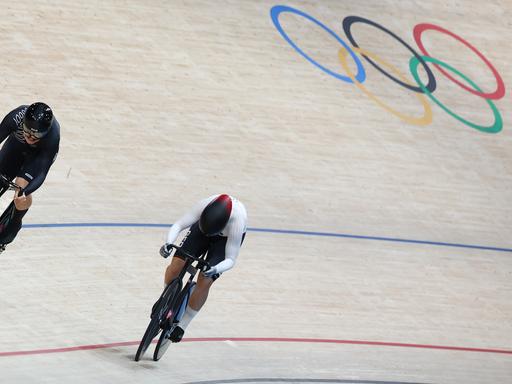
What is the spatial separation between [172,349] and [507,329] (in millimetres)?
3197

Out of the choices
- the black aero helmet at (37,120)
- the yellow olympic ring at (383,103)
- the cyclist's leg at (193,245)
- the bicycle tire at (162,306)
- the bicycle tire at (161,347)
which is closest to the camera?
the black aero helmet at (37,120)

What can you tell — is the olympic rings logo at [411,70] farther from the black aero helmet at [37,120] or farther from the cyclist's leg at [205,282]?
the black aero helmet at [37,120]

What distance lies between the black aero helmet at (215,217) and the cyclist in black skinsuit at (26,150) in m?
0.95

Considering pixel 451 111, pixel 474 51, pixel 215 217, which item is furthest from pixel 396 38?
pixel 215 217

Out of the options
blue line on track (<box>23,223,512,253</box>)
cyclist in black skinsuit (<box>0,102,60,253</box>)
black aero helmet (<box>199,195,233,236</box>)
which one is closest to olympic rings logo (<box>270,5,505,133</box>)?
blue line on track (<box>23,223,512,253</box>)

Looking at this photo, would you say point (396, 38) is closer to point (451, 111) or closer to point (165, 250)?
point (451, 111)

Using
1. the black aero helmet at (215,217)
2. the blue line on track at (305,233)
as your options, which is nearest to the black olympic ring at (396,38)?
the blue line on track at (305,233)

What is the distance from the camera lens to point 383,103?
1041 centimetres

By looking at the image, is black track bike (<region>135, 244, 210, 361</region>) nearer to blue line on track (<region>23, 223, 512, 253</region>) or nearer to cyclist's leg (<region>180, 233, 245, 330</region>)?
cyclist's leg (<region>180, 233, 245, 330</region>)

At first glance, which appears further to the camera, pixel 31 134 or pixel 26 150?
pixel 26 150

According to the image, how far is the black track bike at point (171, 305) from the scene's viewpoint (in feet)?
18.0

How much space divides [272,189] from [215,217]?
3.45 m

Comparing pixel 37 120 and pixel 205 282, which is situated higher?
pixel 37 120

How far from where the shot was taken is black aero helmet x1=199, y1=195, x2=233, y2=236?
17.8 feet
